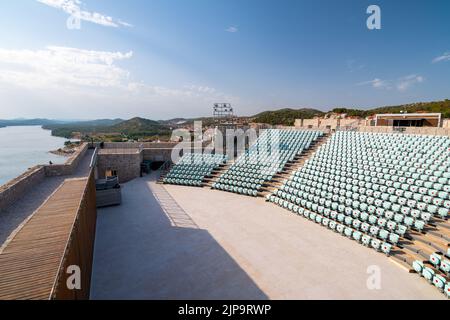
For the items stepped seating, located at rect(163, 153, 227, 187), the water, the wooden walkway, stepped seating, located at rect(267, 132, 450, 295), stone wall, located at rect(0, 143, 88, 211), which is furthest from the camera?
the water

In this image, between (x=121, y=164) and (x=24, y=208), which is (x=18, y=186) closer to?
(x=24, y=208)

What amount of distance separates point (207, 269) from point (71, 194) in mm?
5632

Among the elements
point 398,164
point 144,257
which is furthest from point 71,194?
point 398,164

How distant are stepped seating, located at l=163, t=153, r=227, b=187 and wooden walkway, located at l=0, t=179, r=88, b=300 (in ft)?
43.5

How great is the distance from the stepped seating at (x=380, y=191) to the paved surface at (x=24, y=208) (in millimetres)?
12712

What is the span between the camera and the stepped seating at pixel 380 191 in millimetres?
10492

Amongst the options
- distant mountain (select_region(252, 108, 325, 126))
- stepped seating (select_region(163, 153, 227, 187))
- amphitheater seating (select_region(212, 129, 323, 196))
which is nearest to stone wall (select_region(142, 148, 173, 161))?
Answer: stepped seating (select_region(163, 153, 227, 187))

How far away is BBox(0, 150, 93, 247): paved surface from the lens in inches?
336

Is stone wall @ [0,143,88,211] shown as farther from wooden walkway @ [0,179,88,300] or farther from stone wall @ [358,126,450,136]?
stone wall @ [358,126,450,136]

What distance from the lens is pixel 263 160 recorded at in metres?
21.6

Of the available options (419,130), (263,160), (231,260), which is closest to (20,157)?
(263,160)

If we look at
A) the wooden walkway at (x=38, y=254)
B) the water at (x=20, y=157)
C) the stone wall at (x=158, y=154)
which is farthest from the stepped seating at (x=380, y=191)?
the water at (x=20, y=157)
